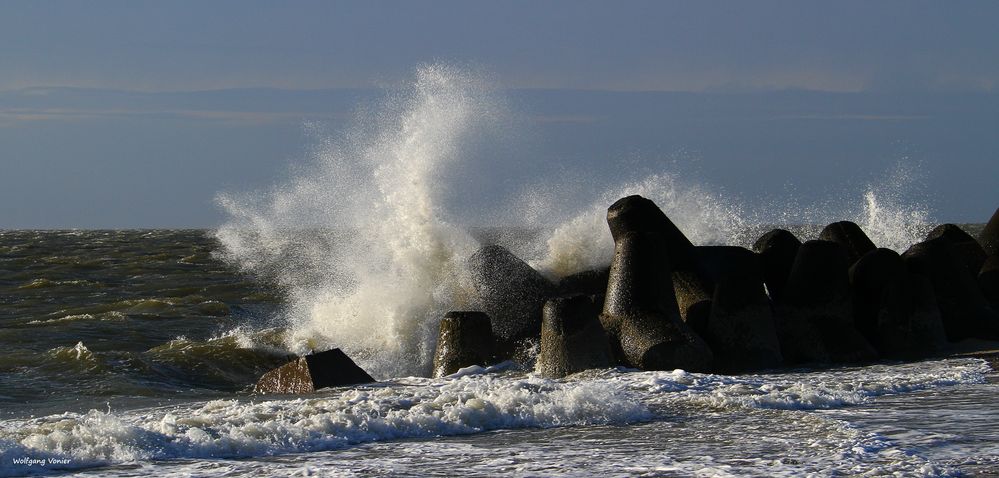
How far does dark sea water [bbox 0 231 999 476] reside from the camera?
6.29 meters

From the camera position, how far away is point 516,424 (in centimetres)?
767

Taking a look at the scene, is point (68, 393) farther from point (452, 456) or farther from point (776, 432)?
point (776, 432)

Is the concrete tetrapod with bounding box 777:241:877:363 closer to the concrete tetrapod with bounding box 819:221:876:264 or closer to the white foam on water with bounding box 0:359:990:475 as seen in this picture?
the white foam on water with bounding box 0:359:990:475

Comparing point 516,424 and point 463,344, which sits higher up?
point 463,344

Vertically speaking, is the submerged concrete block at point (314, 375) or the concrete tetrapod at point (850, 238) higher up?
the concrete tetrapod at point (850, 238)

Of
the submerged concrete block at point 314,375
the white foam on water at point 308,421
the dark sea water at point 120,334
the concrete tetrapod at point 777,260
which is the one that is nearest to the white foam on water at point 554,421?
the white foam on water at point 308,421

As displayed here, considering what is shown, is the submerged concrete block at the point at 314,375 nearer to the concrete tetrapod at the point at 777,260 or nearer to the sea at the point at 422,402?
the sea at the point at 422,402

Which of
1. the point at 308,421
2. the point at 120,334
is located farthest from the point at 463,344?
the point at 120,334

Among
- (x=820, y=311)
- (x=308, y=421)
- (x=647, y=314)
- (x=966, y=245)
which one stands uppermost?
(x=966, y=245)

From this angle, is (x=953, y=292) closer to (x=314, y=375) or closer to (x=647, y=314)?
(x=647, y=314)

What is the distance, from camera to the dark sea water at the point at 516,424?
6293 mm

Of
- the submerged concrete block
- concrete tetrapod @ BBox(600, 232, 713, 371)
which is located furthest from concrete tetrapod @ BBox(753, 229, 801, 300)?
the submerged concrete block

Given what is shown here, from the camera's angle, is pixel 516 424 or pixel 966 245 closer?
pixel 516 424

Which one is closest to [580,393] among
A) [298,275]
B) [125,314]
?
[125,314]
